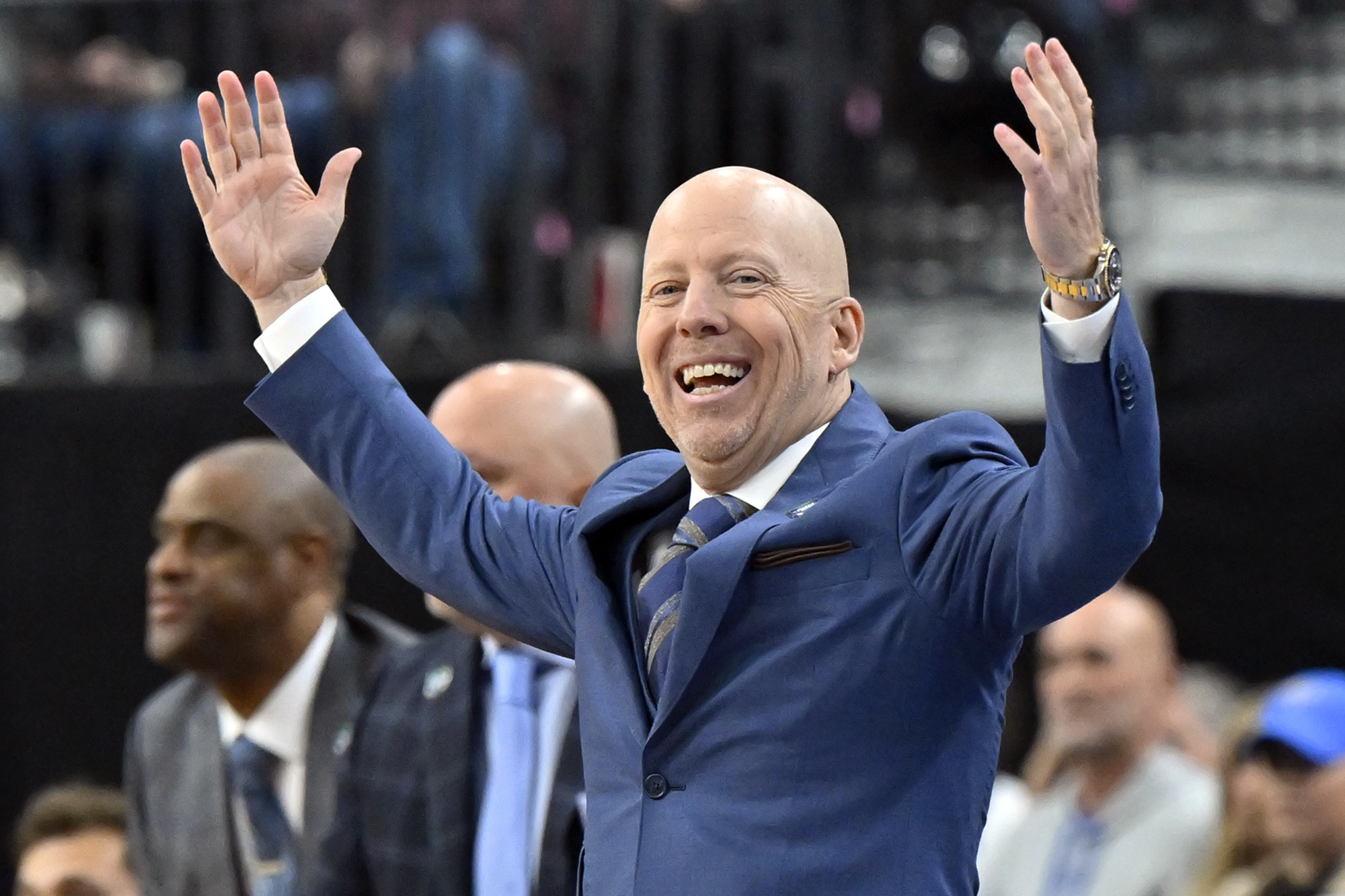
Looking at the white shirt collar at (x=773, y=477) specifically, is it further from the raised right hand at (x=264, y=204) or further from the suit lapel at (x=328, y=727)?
the suit lapel at (x=328, y=727)

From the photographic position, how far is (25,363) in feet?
19.0

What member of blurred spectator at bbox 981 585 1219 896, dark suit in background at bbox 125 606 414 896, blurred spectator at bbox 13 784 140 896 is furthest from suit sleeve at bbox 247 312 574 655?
blurred spectator at bbox 981 585 1219 896

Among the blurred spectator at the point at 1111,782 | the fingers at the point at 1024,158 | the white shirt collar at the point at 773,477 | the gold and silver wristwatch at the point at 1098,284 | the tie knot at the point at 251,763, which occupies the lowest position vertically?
the blurred spectator at the point at 1111,782

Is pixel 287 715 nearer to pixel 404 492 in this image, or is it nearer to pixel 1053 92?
pixel 404 492

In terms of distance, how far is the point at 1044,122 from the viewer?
1758 millimetres

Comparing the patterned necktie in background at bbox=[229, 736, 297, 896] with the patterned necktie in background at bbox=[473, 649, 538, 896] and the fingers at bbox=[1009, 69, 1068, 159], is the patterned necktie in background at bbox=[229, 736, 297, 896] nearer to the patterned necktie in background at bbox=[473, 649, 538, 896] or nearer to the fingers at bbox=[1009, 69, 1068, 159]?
the patterned necktie in background at bbox=[473, 649, 538, 896]

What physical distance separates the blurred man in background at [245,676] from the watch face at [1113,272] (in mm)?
1854

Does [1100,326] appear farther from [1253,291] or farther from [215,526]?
[1253,291]

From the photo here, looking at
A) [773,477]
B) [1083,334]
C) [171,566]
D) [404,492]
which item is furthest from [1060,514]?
[171,566]

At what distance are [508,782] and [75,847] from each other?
138 centimetres

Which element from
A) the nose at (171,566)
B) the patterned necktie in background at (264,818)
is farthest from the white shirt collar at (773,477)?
the nose at (171,566)

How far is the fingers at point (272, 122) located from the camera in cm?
222

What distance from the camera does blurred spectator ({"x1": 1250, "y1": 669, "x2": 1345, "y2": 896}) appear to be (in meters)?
3.68

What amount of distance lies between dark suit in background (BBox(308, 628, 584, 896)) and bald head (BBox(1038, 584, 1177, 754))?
5.43ft
